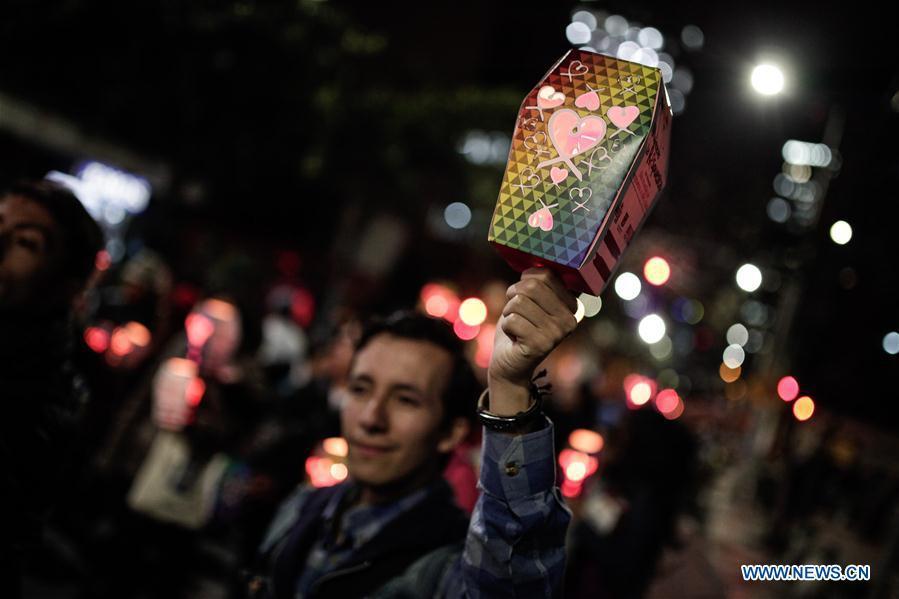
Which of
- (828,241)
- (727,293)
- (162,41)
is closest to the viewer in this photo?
(828,241)

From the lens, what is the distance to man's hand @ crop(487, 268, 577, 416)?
1.42 meters

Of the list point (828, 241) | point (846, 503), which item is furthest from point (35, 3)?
point (846, 503)

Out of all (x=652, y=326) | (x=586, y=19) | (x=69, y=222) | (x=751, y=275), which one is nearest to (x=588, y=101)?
(x=69, y=222)

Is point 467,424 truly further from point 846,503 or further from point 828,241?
point 846,503

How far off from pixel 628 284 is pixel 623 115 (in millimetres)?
14484

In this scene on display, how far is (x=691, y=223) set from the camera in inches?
533

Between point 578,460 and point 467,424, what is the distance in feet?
9.61

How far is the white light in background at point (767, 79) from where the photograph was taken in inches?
212

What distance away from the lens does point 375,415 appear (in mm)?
2205

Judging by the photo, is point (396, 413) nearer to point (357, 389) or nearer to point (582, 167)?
point (357, 389)

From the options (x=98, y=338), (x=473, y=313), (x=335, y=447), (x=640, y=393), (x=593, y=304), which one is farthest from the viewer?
(x=473, y=313)

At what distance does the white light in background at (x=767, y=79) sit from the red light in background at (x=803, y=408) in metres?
3.28

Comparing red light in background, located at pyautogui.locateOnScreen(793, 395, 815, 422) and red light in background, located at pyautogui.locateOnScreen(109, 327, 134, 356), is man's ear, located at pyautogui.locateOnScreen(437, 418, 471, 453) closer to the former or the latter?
red light in background, located at pyautogui.locateOnScreen(109, 327, 134, 356)

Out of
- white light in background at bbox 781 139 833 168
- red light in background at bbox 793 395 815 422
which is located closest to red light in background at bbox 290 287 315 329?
white light in background at bbox 781 139 833 168
